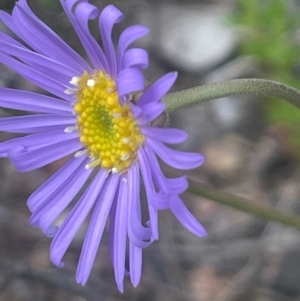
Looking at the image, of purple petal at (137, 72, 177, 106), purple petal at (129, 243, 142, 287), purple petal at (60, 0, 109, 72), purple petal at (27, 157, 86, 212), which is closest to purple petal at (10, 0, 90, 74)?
purple petal at (60, 0, 109, 72)

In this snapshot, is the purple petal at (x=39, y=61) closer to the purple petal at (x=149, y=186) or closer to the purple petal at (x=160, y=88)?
the purple petal at (x=149, y=186)

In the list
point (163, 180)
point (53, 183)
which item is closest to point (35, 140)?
point (53, 183)

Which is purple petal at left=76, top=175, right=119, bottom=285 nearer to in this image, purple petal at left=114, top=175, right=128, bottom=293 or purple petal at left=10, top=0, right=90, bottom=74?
purple petal at left=114, top=175, right=128, bottom=293

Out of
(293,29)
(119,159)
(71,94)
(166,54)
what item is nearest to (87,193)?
(119,159)

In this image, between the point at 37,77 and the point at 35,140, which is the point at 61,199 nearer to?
the point at 35,140

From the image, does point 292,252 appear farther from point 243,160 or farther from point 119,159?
point 119,159

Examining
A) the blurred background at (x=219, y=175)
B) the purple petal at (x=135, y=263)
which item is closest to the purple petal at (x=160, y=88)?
the purple petal at (x=135, y=263)
